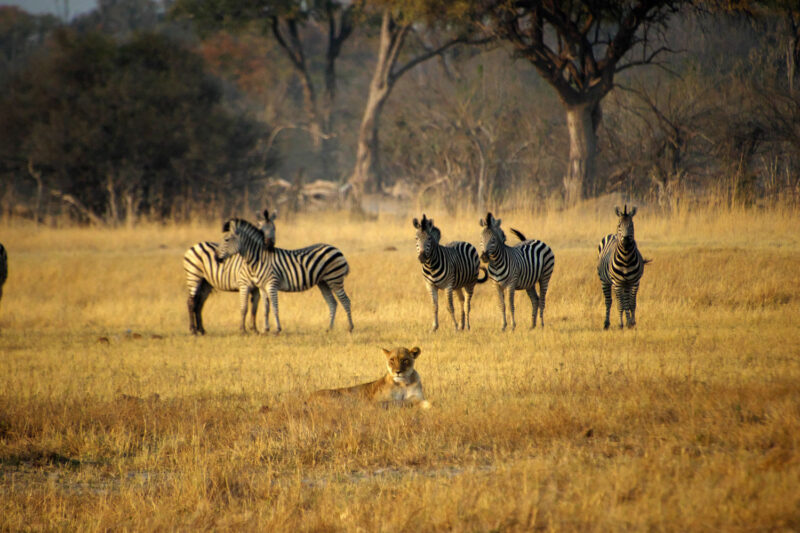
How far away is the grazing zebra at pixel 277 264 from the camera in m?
15.1

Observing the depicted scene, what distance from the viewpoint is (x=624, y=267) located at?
1279 centimetres

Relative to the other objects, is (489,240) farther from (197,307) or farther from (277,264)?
(197,307)

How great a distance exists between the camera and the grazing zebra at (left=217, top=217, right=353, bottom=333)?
15.1 metres

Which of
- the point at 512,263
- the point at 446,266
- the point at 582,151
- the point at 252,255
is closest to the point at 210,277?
the point at 252,255

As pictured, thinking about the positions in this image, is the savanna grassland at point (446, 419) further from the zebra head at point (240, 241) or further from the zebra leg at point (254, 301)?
the zebra head at point (240, 241)

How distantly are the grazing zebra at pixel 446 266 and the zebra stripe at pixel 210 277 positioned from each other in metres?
3.34

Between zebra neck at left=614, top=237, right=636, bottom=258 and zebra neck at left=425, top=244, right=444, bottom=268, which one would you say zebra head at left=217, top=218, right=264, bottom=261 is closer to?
zebra neck at left=425, top=244, right=444, bottom=268

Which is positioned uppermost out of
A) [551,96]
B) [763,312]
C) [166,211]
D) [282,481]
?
[551,96]

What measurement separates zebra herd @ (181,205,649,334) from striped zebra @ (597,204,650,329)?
0.6 inches

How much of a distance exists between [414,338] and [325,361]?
84.2 inches

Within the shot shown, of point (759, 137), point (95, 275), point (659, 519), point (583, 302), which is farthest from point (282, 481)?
point (759, 137)

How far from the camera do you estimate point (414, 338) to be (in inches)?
528

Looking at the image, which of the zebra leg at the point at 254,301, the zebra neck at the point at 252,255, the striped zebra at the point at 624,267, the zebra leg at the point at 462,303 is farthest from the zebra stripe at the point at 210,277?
the striped zebra at the point at 624,267

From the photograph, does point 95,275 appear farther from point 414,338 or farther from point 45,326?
point 414,338
